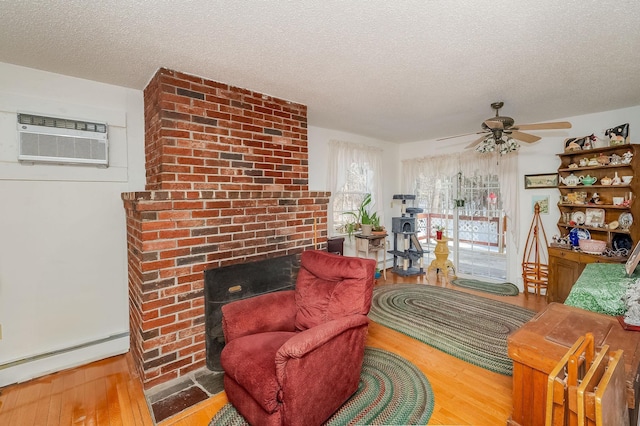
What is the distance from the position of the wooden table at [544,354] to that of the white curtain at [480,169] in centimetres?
274

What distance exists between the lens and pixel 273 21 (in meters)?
1.63

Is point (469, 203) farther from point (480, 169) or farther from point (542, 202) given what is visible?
point (542, 202)

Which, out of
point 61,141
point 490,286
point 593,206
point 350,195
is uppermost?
point 61,141

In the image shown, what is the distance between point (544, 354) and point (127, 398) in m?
2.62

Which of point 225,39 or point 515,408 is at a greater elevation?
point 225,39

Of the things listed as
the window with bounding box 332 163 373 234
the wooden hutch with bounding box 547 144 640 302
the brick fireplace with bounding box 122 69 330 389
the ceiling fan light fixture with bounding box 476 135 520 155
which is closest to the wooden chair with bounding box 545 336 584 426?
the brick fireplace with bounding box 122 69 330 389

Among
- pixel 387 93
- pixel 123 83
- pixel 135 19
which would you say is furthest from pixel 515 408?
pixel 123 83

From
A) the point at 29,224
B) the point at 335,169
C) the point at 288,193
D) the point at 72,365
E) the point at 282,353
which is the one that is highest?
the point at 335,169

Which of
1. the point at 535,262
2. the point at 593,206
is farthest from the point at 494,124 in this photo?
the point at 535,262

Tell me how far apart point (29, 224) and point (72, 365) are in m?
1.19

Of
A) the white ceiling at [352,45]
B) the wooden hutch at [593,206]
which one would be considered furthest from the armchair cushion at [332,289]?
the wooden hutch at [593,206]

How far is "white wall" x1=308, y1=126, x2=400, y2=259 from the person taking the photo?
4.15 metres

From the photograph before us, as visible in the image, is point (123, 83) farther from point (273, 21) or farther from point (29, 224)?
point (273, 21)

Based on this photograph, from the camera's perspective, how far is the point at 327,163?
4.29 m
